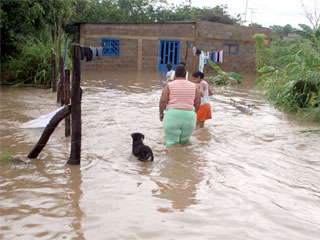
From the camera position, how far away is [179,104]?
571 centimetres

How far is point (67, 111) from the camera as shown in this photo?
16.3 ft

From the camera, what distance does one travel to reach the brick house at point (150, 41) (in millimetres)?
22500

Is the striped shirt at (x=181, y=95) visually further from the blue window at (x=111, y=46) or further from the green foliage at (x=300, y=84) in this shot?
the blue window at (x=111, y=46)

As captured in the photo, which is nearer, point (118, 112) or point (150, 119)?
point (150, 119)

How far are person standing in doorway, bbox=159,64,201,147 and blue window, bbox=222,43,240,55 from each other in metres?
20.4

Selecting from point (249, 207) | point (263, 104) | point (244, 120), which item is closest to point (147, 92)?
point (263, 104)

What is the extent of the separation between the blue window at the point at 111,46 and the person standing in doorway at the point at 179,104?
1770 cm

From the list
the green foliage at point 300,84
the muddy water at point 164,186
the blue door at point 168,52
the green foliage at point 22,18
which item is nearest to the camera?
the muddy water at point 164,186

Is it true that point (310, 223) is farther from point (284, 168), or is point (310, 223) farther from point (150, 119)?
point (150, 119)

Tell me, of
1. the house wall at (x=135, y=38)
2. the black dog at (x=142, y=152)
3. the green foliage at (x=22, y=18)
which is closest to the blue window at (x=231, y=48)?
the house wall at (x=135, y=38)

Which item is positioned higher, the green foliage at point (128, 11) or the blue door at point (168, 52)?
the green foliage at point (128, 11)

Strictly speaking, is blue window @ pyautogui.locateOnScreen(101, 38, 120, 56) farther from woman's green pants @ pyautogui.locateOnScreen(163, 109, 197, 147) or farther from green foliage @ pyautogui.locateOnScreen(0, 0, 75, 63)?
woman's green pants @ pyautogui.locateOnScreen(163, 109, 197, 147)

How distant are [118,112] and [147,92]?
14.7 feet

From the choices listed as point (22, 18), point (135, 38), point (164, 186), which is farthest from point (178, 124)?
point (135, 38)
